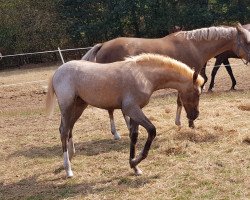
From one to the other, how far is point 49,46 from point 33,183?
1872 centimetres

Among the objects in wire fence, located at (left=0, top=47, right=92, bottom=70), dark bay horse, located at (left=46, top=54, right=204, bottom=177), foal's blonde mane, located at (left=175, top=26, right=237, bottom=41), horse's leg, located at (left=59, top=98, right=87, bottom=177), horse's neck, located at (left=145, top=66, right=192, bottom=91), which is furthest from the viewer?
wire fence, located at (left=0, top=47, right=92, bottom=70)

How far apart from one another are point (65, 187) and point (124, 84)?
1.42 metres

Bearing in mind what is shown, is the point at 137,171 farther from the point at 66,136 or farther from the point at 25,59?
the point at 25,59

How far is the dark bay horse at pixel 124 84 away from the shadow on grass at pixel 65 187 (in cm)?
23

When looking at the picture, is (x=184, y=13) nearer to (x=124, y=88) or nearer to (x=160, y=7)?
(x=160, y=7)

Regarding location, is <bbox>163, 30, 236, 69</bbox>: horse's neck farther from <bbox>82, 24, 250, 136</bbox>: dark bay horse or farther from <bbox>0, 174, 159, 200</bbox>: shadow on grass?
<bbox>0, 174, 159, 200</bbox>: shadow on grass

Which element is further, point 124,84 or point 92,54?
point 92,54

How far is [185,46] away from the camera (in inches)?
276

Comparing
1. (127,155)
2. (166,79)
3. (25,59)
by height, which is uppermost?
(166,79)

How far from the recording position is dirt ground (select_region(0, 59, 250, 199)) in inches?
182

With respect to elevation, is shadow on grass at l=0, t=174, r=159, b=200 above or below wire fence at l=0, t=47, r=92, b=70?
above

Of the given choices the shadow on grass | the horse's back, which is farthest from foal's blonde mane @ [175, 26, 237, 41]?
the shadow on grass

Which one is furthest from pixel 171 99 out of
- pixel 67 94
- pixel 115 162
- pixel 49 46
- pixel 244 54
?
pixel 49 46

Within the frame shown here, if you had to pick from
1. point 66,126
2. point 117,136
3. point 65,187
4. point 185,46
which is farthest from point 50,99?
point 185,46
